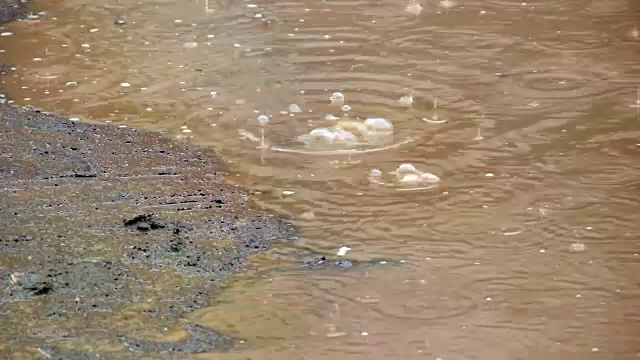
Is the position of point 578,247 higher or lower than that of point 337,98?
lower

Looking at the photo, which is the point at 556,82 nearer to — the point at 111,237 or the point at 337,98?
the point at 337,98

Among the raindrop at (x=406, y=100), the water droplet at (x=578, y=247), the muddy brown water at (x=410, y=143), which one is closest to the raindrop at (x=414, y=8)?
the muddy brown water at (x=410, y=143)

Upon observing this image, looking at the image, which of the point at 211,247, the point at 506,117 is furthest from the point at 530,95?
the point at 211,247

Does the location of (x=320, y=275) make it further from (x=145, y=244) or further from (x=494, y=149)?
(x=494, y=149)

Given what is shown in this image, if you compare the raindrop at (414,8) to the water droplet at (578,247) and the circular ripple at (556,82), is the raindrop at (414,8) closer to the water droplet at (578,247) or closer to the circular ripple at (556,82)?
the circular ripple at (556,82)

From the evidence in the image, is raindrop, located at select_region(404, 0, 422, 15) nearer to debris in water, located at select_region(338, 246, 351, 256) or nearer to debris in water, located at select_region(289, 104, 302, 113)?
debris in water, located at select_region(289, 104, 302, 113)

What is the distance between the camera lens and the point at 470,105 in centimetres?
690

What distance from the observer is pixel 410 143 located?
20.9 ft

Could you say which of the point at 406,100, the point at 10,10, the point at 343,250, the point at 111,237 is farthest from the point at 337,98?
the point at 10,10

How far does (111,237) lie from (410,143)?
1.94m

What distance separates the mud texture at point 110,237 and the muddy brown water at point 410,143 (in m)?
0.18

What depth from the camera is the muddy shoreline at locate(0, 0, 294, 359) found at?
171 inches

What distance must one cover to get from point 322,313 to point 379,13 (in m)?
4.85

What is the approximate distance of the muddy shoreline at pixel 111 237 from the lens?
4.34 metres
